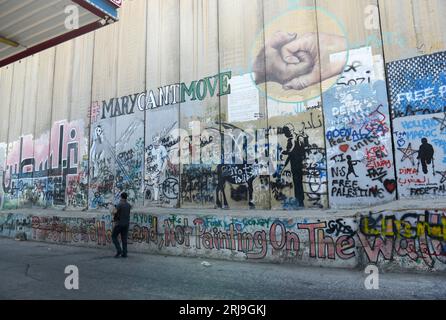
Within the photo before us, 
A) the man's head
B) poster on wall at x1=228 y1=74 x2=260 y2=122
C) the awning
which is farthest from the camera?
poster on wall at x1=228 y1=74 x2=260 y2=122

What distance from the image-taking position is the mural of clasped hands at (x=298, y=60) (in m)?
10.0

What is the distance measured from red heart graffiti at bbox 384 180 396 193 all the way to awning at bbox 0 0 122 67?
303 inches

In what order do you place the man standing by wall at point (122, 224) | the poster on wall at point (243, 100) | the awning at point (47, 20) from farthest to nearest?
the poster on wall at point (243, 100) → the man standing by wall at point (122, 224) → the awning at point (47, 20)

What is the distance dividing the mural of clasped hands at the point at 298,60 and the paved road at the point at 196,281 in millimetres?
5342

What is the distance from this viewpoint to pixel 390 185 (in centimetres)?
885

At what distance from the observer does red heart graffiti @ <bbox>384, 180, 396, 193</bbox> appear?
8.81m

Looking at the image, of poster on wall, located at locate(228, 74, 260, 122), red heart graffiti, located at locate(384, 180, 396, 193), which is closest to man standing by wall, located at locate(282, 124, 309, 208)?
poster on wall, located at locate(228, 74, 260, 122)

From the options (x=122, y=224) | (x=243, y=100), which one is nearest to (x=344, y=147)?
(x=243, y=100)

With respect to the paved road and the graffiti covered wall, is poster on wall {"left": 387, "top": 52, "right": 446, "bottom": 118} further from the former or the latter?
the paved road

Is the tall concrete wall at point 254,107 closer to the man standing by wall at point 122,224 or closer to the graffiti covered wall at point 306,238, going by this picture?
the graffiti covered wall at point 306,238

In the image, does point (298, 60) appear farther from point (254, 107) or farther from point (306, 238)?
point (306, 238)

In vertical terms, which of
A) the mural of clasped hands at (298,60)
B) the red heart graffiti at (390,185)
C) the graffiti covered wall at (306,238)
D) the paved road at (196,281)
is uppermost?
the mural of clasped hands at (298,60)

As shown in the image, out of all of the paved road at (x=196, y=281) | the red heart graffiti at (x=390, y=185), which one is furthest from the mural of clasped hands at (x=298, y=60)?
the paved road at (x=196, y=281)

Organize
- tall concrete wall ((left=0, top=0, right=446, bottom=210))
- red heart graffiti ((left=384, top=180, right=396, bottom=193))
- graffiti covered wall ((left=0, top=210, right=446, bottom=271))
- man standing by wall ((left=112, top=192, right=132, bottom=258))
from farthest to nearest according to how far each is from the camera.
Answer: man standing by wall ((left=112, top=192, right=132, bottom=258)) < tall concrete wall ((left=0, top=0, right=446, bottom=210)) < red heart graffiti ((left=384, top=180, right=396, bottom=193)) < graffiti covered wall ((left=0, top=210, right=446, bottom=271))
